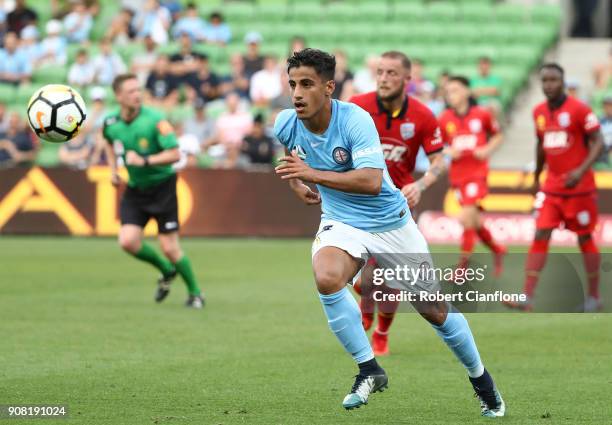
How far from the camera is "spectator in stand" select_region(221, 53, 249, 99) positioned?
940 inches

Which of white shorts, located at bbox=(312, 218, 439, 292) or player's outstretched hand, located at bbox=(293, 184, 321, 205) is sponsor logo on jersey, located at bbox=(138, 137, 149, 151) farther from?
white shorts, located at bbox=(312, 218, 439, 292)

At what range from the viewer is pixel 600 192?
65.2 ft

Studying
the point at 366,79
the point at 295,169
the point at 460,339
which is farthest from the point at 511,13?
the point at 295,169

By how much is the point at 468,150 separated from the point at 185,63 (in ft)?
33.0

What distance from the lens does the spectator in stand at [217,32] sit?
26.0m

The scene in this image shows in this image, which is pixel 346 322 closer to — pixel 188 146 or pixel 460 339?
pixel 460 339

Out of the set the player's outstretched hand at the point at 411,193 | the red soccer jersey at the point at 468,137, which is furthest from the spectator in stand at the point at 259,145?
the player's outstretched hand at the point at 411,193

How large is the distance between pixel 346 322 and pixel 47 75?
65.1 feet

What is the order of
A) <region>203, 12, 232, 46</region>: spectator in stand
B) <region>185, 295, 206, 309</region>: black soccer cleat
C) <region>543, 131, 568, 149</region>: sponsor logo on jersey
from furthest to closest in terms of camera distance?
<region>203, 12, 232, 46</region>: spectator in stand < <region>185, 295, 206, 309</region>: black soccer cleat < <region>543, 131, 568, 149</region>: sponsor logo on jersey

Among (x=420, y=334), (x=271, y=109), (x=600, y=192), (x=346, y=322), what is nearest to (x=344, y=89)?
(x=271, y=109)

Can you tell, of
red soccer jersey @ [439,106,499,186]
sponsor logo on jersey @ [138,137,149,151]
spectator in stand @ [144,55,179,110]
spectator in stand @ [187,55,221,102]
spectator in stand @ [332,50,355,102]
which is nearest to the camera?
sponsor logo on jersey @ [138,137,149,151]

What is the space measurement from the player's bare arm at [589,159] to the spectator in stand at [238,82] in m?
12.0

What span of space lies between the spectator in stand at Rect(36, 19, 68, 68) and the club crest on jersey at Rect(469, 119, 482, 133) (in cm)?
1313

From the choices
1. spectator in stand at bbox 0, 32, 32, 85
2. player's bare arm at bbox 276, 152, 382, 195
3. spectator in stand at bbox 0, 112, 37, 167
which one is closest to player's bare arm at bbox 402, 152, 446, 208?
player's bare arm at bbox 276, 152, 382, 195
